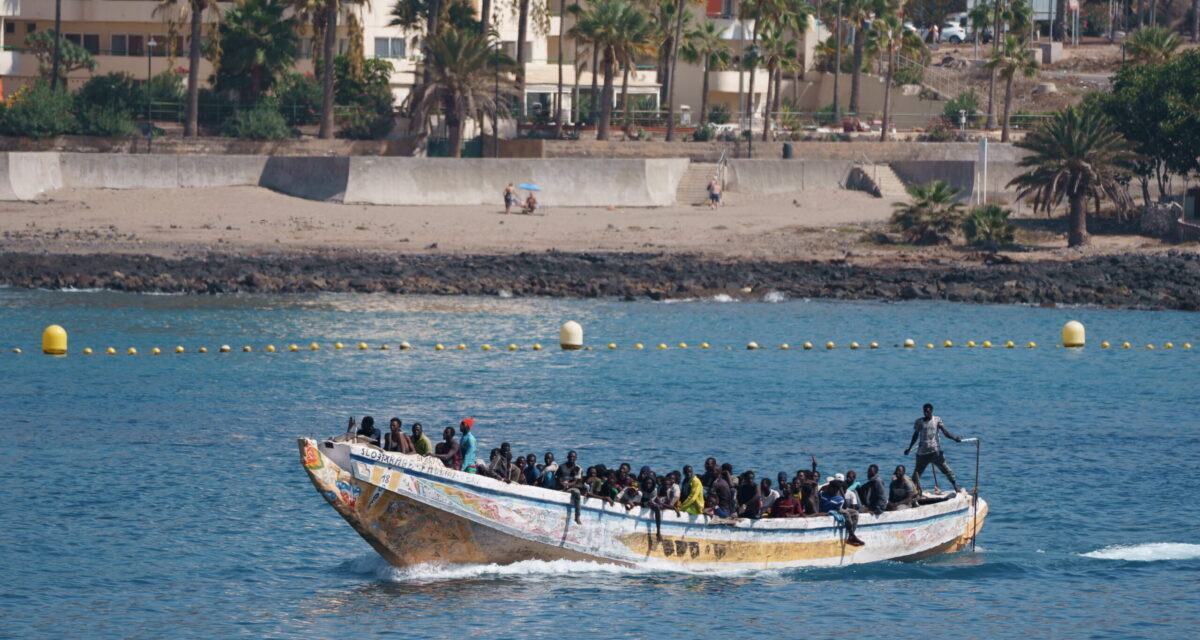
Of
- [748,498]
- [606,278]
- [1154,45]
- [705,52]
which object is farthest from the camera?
[705,52]

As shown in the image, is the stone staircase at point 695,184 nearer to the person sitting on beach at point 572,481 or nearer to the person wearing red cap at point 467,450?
the person sitting on beach at point 572,481

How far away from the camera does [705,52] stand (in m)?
86.2

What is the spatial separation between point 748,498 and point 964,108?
2565 inches

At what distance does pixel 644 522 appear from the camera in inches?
999

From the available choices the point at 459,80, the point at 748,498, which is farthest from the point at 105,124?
the point at 748,498

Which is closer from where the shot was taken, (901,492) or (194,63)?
(901,492)

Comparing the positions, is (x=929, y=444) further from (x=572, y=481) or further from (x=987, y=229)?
(x=987, y=229)

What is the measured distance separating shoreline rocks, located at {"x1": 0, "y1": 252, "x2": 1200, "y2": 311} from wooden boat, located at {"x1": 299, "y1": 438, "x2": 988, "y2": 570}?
3213 centimetres

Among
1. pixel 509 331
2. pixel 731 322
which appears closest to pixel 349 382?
pixel 509 331

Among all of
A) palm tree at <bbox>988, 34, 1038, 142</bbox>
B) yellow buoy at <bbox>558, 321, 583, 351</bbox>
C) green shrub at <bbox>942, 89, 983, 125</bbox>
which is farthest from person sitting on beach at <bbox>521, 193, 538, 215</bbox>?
green shrub at <bbox>942, 89, 983, 125</bbox>

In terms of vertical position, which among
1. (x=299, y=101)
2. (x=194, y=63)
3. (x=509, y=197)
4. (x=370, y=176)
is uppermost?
(x=194, y=63)

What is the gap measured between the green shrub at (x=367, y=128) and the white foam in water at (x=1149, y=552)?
5231cm

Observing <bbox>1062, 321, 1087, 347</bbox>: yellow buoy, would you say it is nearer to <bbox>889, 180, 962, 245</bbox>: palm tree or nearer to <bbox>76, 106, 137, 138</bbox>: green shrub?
<bbox>889, 180, 962, 245</bbox>: palm tree

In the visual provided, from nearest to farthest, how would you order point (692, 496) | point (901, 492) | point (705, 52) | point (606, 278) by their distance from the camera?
point (692, 496)
point (901, 492)
point (606, 278)
point (705, 52)
